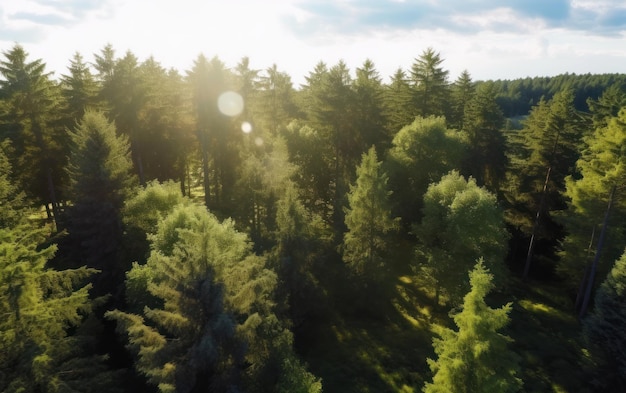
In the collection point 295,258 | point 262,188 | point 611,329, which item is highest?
point 262,188

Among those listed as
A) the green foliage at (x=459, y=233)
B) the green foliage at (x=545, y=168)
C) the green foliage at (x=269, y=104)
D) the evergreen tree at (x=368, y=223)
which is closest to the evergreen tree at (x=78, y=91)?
the green foliage at (x=269, y=104)

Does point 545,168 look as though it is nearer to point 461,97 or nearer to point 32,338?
point 461,97

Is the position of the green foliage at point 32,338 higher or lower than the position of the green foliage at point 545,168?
lower

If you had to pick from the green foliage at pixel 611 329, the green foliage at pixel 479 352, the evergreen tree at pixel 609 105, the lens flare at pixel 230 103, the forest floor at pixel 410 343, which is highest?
the evergreen tree at pixel 609 105

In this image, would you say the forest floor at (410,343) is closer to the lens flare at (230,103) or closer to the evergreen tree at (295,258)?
the evergreen tree at (295,258)

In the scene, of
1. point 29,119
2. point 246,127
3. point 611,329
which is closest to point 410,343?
point 611,329

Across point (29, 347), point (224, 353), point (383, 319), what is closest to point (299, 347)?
point (383, 319)
